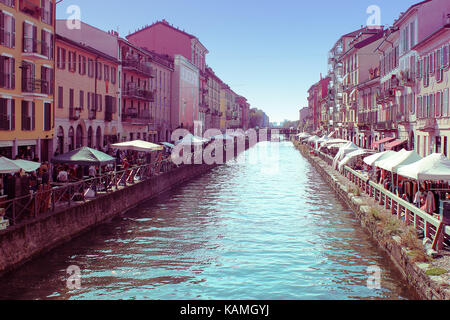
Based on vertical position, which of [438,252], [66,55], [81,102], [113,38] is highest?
[113,38]

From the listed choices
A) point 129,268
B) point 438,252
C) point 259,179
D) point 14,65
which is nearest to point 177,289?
point 129,268

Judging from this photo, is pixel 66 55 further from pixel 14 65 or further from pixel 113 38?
pixel 113 38

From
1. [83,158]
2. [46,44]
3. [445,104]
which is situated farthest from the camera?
[46,44]

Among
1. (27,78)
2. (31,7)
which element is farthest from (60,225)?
(31,7)

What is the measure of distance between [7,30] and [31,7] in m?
3.23

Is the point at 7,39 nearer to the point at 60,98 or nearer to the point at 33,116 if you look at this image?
the point at 33,116

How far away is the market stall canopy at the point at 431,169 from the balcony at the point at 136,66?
36.6 m

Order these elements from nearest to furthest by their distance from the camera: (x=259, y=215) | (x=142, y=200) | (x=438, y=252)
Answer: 1. (x=438, y=252)
2. (x=259, y=215)
3. (x=142, y=200)

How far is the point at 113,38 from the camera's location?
1871 inches

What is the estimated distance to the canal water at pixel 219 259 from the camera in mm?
13891

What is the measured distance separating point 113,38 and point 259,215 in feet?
89.6

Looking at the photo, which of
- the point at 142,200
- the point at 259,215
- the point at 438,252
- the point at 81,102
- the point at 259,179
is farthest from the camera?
the point at 259,179

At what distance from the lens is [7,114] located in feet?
95.9

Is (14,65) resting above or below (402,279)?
above
